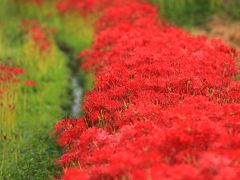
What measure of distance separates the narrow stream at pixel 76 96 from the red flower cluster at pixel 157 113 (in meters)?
1.25

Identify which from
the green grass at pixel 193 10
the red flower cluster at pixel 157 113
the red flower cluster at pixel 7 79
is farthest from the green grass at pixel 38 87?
the green grass at pixel 193 10

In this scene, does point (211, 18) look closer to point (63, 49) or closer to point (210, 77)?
point (63, 49)

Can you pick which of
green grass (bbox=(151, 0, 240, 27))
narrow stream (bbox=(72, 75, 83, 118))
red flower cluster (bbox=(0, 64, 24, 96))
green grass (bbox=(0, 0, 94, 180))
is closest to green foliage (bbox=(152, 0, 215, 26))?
green grass (bbox=(151, 0, 240, 27))

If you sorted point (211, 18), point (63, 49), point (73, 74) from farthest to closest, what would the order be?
point (63, 49) → point (211, 18) → point (73, 74)

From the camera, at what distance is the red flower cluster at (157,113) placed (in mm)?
6352

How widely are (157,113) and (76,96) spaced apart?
727 cm

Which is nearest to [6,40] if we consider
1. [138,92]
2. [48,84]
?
[48,84]

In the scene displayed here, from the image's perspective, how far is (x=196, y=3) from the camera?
18.8 metres

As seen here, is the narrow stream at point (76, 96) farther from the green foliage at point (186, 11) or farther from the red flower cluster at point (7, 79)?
the green foliage at point (186, 11)

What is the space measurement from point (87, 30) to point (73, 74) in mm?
2594

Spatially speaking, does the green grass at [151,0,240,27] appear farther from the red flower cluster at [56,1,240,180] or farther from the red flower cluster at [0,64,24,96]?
the red flower cluster at [0,64,24,96]

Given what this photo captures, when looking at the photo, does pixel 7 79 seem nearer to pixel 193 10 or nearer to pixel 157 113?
pixel 157 113

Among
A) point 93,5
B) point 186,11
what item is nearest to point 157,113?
point 93,5

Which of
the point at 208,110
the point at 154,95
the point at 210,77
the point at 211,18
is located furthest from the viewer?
the point at 211,18
